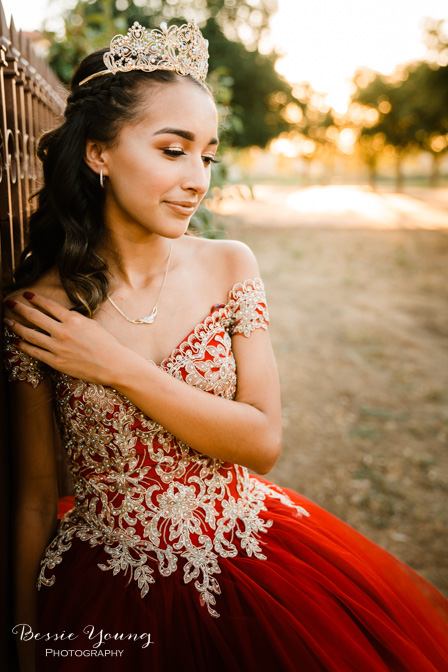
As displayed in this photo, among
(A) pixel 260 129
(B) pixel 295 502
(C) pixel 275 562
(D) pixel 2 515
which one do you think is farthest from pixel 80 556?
(A) pixel 260 129

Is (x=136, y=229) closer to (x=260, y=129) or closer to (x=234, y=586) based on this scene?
(x=234, y=586)

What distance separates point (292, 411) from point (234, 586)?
4315 millimetres

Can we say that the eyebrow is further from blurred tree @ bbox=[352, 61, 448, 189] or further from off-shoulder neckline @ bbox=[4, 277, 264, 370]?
blurred tree @ bbox=[352, 61, 448, 189]

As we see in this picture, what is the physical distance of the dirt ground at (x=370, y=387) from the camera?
4.11m

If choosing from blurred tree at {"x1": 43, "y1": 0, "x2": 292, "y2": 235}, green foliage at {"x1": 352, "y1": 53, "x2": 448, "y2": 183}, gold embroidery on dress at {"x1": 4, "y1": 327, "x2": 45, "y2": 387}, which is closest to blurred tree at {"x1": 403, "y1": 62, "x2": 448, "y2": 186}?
green foliage at {"x1": 352, "y1": 53, "x2": 448, "y2": 183}

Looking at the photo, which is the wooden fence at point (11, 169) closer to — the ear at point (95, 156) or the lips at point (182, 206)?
the ear at point (95, 156)

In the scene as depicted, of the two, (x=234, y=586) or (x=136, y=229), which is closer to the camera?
(x=234, y=586)

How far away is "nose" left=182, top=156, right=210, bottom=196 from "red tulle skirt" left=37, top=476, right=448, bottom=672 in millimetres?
1198

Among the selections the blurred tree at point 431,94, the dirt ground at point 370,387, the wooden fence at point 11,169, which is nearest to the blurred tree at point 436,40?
the blurred tree at point 431,94

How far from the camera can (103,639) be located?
4.88 feet

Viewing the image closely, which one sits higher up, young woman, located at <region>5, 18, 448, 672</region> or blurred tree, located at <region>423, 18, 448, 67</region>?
blurred tree, located at <region>423, 18, 448, 67</region>

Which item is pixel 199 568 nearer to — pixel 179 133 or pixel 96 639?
pixel 96 639

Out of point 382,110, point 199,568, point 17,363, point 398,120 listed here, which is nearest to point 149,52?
point 17,363

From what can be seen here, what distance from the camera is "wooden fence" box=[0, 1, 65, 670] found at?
1.65m
